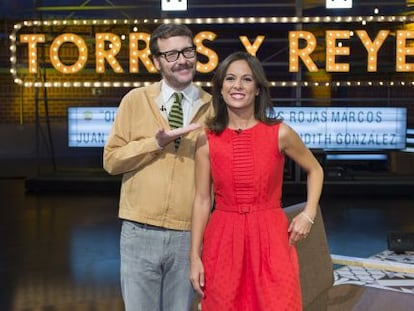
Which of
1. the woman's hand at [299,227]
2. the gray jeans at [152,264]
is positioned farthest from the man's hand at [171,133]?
the woman's hand at [299,227]

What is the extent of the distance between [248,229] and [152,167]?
1.49ft

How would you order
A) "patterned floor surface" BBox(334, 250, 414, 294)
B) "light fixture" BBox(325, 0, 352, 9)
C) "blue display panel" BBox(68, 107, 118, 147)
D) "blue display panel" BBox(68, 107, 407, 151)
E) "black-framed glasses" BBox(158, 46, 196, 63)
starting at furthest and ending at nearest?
"blue display panel" BBox(68, 107, 118, 147), "blue display panel" BBox(68, 107, 407, 151), "light fixture" BBox(325, 0, 352, 9), "patterned floor surface" BBox(334, 250, 414, 294), "black-framed glasses" BBox(158, 46, 196, 63)

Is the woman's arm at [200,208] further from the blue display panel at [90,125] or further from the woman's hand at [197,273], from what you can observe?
the blue display panel at [90,125]

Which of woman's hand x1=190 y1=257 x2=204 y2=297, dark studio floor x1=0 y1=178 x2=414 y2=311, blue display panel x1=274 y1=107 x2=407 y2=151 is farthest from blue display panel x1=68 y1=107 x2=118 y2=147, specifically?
woman's hand x1=190 y1=257 x2=204 y2=297

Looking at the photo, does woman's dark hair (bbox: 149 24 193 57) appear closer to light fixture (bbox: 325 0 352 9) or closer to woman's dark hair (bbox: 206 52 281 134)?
woman's dark hair (bbox: 206 52 281 134)

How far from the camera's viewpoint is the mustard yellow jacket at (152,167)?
8.54ft

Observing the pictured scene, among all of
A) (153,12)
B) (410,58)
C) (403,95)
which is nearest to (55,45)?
(153,12)

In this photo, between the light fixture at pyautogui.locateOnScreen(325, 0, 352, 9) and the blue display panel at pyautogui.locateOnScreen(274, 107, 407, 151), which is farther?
the blue display panel at pyautogui.locateOnScreen(274, 107, 407, 151)

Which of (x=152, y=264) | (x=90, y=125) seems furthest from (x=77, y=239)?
(x=152, y=264)

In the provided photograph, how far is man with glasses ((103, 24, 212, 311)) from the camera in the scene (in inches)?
102

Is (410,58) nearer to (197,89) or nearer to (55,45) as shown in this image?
(55,45)

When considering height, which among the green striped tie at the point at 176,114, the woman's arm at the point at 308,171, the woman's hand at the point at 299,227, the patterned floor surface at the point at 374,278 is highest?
the green striped tie at the point at 176,114

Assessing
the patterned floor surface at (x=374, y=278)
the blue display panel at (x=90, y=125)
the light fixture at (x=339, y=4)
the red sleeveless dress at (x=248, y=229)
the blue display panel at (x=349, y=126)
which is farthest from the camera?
the blue display panel at (x=90, y=125)

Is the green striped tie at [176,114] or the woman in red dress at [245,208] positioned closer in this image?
the woman in red dress at [245,208]
